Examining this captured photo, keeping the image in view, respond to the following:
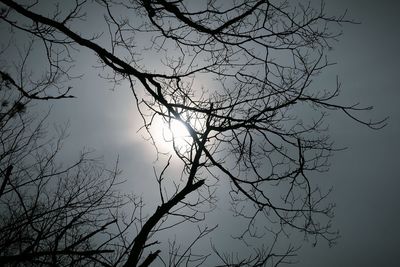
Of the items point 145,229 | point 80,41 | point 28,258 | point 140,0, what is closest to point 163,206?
point 145,229

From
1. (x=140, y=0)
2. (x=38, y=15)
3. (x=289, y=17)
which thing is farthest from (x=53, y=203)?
(x=289, y=17)

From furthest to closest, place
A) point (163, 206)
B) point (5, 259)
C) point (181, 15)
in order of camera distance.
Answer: point (181, 15) → point (163, 206) → point (5, 259)

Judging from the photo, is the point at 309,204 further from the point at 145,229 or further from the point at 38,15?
the point at 38,15

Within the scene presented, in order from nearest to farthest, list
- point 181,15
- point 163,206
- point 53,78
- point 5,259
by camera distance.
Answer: point 5,259
point 163,206
point 181,15
point 53,78

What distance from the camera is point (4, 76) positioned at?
11.1 feet

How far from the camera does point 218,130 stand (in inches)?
166

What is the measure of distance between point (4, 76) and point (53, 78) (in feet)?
2.48

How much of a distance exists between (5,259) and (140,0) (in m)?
3.39

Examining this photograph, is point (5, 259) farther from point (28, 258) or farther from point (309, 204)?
point (309, 204)

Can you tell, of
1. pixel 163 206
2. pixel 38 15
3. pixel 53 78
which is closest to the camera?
pixel 163 206

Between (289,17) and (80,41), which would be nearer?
(80,41)

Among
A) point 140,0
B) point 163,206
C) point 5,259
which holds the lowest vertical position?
point 5,259

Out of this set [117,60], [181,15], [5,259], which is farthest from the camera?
[181,15]

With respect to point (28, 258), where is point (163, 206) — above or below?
above
